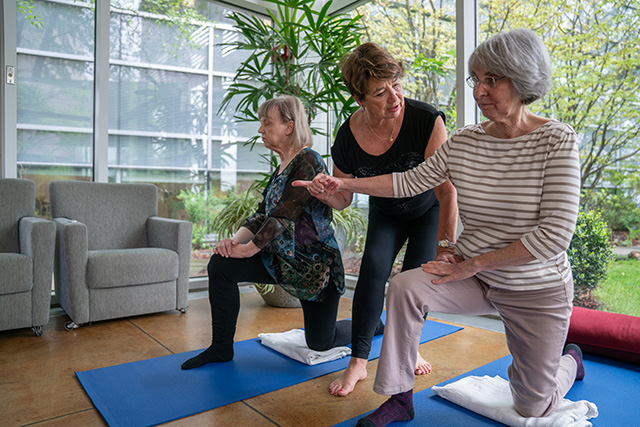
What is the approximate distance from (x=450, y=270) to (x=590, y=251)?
1.80 metres

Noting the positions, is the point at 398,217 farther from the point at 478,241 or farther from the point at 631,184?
the point at 631,184

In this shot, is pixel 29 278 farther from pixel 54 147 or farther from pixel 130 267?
pixel 54 147

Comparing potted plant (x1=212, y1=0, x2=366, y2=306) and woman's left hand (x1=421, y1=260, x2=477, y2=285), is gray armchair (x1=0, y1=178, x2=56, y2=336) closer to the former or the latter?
potted plant (x1=212, y1=0, x2=366, y2=306)

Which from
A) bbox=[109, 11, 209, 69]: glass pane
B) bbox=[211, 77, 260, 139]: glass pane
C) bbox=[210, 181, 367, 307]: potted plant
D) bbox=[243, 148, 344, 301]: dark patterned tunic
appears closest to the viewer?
bbox=[243, 148, 344, 301]: dark patterned tunic

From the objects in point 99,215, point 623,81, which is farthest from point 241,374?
point 623,81

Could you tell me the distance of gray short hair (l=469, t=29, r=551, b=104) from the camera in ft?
4.61

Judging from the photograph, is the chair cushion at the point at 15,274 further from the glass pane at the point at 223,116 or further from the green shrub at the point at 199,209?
the glass pane at the point at 223,116

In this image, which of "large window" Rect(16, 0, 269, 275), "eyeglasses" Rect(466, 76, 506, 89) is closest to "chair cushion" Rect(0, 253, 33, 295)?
"large window" Rect(16, 0, 269, 275)

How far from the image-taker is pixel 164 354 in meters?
2.45

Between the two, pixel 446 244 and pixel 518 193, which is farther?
Result: pixel 446 244

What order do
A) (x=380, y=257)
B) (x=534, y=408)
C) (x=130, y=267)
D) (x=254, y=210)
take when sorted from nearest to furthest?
(x=534, y=408) < (x=380, y=257) < (x=130, y=267) < (x=254, y=210)

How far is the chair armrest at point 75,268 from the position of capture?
2816 millimetres

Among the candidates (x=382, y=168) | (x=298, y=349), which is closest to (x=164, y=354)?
(x=298, y=349)

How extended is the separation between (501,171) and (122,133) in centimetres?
326
